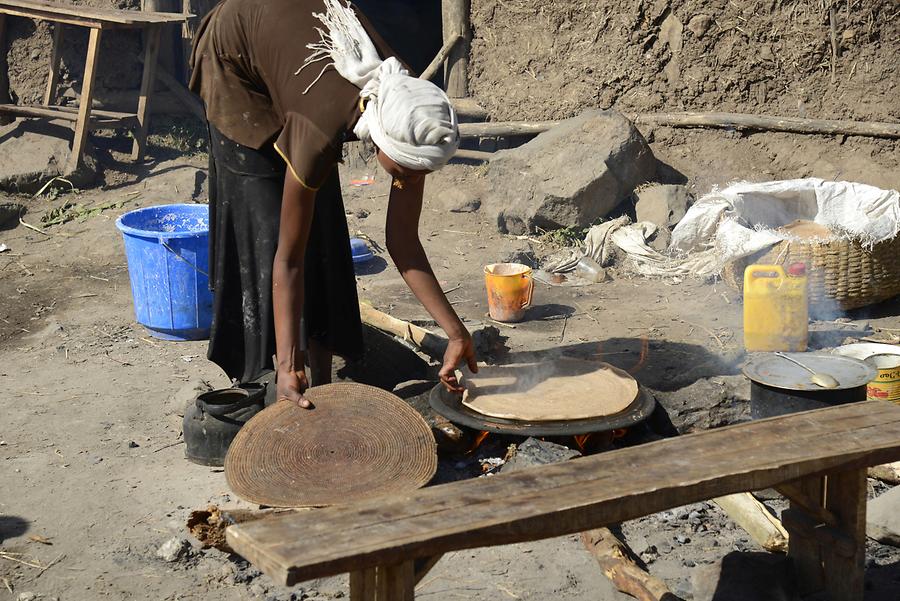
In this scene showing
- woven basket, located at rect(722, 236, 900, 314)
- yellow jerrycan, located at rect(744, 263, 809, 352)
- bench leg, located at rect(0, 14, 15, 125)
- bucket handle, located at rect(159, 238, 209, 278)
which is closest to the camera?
yellow jerrycan, located at rect(744, 263, 809, 352)

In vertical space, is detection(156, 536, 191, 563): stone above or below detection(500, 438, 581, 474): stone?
below

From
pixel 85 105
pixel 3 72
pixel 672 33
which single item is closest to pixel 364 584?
pixel 672 33

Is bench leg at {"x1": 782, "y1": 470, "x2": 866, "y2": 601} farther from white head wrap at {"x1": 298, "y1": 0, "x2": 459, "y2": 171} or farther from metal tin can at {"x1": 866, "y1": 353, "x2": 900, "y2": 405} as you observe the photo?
white head wrap at {"x1": 298, "y1": 0, "x2": 459, "y2": 171}

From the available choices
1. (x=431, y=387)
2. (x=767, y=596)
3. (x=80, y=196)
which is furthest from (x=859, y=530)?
(x=80, y=196)

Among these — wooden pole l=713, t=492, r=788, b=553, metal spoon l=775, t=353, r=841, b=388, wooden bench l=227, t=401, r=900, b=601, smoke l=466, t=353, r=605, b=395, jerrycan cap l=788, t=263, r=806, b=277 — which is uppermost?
jerrycan cap l=788, t=263, r=806, b=277

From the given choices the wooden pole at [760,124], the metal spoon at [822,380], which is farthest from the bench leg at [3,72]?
the metal spoon at [822,380]

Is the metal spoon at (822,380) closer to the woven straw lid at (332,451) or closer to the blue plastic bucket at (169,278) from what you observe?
the woven straw lid at (332,451)

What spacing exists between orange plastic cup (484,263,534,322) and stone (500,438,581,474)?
6.76 feet

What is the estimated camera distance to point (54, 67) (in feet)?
26.8

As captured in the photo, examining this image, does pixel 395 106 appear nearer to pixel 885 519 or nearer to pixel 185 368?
pixel 885 519

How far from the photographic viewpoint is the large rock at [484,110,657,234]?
6.74m

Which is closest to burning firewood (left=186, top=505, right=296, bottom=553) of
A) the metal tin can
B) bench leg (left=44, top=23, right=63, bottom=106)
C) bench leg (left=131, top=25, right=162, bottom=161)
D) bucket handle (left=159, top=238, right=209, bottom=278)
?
bucket handle (left=159, top=238, right=209, bottom=278)

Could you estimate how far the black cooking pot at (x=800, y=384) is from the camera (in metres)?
3.36

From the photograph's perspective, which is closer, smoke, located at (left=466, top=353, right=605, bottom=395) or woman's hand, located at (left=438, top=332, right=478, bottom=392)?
woman's hand, located at (left=438, top=332, right=478, bottom=392)
